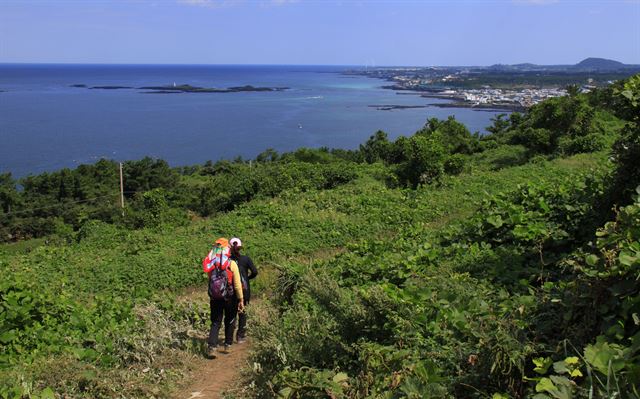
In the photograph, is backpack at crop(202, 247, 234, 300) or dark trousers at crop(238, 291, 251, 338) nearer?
backpack at crop(202, 247, 234, 300)

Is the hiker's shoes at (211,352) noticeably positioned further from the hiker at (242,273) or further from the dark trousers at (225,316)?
the hiker at (242,273)


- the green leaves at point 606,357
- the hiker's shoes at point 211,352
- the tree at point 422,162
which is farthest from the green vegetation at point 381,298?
the tree at point 422,162

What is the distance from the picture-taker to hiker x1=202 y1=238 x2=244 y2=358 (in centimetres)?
650

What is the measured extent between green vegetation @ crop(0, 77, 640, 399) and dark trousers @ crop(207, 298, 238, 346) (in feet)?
0.84

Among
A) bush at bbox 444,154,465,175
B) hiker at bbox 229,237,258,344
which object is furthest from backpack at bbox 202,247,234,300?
bush at bbox 444,154,465,175

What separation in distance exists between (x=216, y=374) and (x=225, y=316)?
2.74 feet

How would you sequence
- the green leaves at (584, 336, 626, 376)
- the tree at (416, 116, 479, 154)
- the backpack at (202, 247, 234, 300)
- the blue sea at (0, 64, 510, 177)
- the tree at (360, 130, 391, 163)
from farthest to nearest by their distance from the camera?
the blue sea at (0, 64, 510, 177), the tree at (360, 130, 391, 163), the tree at (416, 116, 479, 154), the backpack at (202, 247, 234, 300), the green leaves at (584, 336, 626, 376)

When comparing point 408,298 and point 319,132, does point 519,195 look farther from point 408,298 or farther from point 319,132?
point 319,132

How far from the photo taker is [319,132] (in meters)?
68.4

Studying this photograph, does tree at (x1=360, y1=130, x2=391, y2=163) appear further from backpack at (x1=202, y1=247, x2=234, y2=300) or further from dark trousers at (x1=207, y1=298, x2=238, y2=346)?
backpack at (x1=202, y1=247, x2=234, y2=300)

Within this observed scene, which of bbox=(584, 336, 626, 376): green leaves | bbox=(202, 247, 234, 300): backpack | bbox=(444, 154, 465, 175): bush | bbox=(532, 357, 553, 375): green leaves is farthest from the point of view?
bbox=(444, 154, 465, 175): bush

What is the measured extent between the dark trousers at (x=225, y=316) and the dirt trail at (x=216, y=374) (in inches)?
7.0

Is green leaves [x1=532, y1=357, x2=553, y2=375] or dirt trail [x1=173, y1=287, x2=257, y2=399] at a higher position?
green leaves [x1=532, y1=357, x2=553, y2=375]

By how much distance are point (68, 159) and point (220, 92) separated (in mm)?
89676
